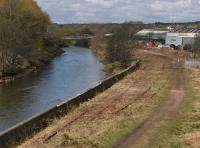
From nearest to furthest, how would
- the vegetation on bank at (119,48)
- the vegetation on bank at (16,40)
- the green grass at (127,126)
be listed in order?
1. the green grass at (127,126)
2. the vegetation on bank at (16,40)
3. the vegetation on bank at (119,48)

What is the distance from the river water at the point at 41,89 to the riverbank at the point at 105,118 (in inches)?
202

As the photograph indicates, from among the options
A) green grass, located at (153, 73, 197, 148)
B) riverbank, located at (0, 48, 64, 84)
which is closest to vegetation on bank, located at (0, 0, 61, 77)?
riverbank, located at (0, 48, 64, 84)

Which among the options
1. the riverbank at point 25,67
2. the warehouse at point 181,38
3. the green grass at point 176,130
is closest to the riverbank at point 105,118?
the green grass at point 176,130

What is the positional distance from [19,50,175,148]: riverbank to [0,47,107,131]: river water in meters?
5.13

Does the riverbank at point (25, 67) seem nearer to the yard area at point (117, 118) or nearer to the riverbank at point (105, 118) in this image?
the riverbank at point (105, 118)

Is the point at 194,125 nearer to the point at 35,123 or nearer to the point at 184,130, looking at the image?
the point at 184,130

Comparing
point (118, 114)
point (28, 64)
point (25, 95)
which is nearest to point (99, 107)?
point (118, 114)

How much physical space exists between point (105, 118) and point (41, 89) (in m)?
23.0

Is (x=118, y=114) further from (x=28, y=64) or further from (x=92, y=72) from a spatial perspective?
(x=28, y=64)

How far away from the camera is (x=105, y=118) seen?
25.5 metres

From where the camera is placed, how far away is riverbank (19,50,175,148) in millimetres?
20019

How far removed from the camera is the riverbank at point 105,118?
65.7 feet

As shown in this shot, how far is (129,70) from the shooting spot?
177 ft

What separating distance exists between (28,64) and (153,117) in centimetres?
4653
